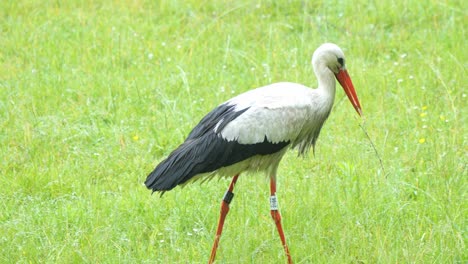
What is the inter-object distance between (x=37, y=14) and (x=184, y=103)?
2484 millimetres

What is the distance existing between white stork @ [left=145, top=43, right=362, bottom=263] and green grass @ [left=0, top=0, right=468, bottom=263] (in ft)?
1.26

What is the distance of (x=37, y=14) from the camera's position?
8.43m

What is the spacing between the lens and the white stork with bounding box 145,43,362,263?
4676mm

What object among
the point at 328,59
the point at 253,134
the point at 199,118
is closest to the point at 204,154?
the point at 253,134

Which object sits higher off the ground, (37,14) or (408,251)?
(37,14)

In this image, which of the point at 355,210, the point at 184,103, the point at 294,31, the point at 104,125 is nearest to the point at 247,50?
the point at 294,31

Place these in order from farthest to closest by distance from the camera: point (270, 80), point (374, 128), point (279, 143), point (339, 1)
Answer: point (339, 1) → point (270, 80) → point (374, 128) → point (279, 143)

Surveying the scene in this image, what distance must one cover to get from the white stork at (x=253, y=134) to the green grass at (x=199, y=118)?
38 centimetres

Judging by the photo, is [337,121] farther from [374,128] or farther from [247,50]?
[247,50]

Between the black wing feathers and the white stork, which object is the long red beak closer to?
the white stork

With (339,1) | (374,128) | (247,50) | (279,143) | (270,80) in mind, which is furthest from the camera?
(339,1)

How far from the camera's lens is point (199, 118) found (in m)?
6.51

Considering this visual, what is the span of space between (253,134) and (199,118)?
1.80 meters

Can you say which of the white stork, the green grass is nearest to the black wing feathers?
the white stork
